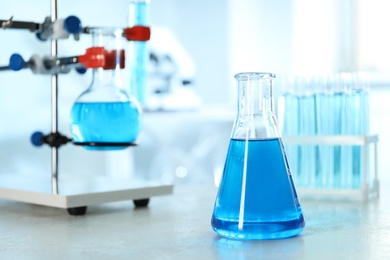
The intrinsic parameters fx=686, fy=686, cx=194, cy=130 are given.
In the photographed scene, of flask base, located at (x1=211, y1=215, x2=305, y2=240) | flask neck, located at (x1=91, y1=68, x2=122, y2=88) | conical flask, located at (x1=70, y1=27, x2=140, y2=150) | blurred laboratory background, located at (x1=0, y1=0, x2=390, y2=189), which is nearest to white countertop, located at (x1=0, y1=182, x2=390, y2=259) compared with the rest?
flask base, located at (x1=211, y1=215, x2=305, y2=240)

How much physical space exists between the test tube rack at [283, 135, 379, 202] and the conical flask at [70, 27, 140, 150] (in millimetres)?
327

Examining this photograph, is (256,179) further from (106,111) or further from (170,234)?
(106,111)

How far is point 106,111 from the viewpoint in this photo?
128cm

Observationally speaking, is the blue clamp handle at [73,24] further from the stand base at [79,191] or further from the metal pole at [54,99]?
the stand base at [79,191]

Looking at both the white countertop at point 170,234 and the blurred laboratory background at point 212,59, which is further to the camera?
the blurred laboratory background at point 212,59

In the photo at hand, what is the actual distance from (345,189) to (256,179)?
479mm

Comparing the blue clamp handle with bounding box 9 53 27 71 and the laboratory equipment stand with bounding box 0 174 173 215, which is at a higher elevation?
the blue clamp handle with bounding box 9 53 27 71

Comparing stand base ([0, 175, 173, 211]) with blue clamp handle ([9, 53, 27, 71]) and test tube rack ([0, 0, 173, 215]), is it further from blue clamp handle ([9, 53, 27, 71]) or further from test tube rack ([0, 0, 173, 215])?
blue clamp handle ([9, 53, 27, 71])

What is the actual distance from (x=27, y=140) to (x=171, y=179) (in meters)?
1.92

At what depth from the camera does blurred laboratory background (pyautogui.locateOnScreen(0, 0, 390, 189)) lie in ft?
10.4

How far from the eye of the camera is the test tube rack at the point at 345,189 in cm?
135

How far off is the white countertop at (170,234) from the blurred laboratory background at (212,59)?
1.41 m

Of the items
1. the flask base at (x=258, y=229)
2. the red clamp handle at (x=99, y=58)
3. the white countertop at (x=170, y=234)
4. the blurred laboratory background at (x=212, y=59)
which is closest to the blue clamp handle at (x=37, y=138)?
the white countertop at (x=170, y=234)

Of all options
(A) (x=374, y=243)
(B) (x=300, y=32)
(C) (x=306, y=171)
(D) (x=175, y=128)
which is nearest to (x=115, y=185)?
(C) (x=306, y=171)
